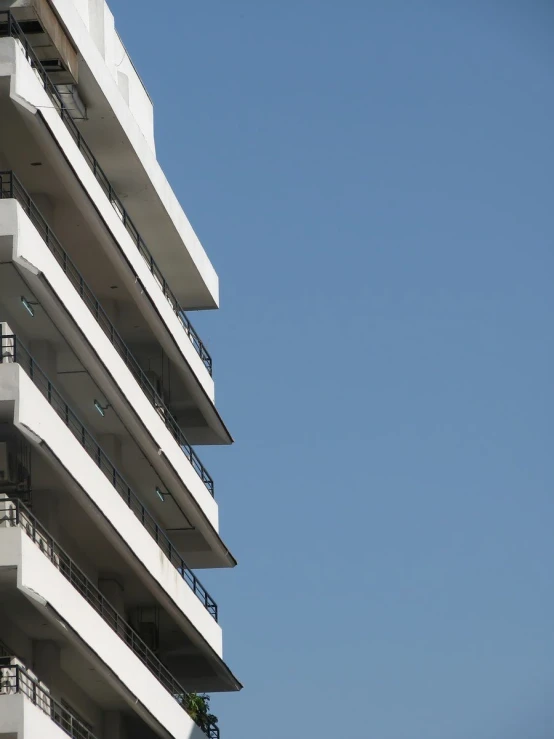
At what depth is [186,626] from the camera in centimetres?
5159

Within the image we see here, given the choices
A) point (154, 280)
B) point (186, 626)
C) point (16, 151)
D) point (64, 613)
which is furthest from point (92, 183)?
point (186, 626)

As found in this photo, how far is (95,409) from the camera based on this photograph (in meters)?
47.0

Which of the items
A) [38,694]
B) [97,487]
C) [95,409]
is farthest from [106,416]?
[38,694]

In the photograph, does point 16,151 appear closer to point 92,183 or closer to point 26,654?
point 92,183

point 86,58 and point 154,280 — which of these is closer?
point 86,58

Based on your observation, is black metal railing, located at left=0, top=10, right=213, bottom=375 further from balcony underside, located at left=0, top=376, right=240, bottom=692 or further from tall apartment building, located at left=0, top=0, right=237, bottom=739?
balcony underside, located at left=0, top=376, right=240, bottom=692

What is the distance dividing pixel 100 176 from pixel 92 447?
22.9 feet

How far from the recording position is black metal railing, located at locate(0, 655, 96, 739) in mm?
38031

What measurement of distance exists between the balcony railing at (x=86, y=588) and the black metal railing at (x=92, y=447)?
→ 243 centimetres

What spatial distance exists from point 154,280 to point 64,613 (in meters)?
12.5

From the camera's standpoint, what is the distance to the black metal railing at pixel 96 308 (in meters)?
42.4

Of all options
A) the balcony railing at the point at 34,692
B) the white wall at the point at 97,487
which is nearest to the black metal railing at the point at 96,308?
the white wall at the point at 97,487

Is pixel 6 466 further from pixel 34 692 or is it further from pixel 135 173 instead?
pixel 135 173

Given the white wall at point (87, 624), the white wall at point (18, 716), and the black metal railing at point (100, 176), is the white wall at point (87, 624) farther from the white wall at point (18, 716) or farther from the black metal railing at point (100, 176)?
the black metal railing at point (100, 176)
